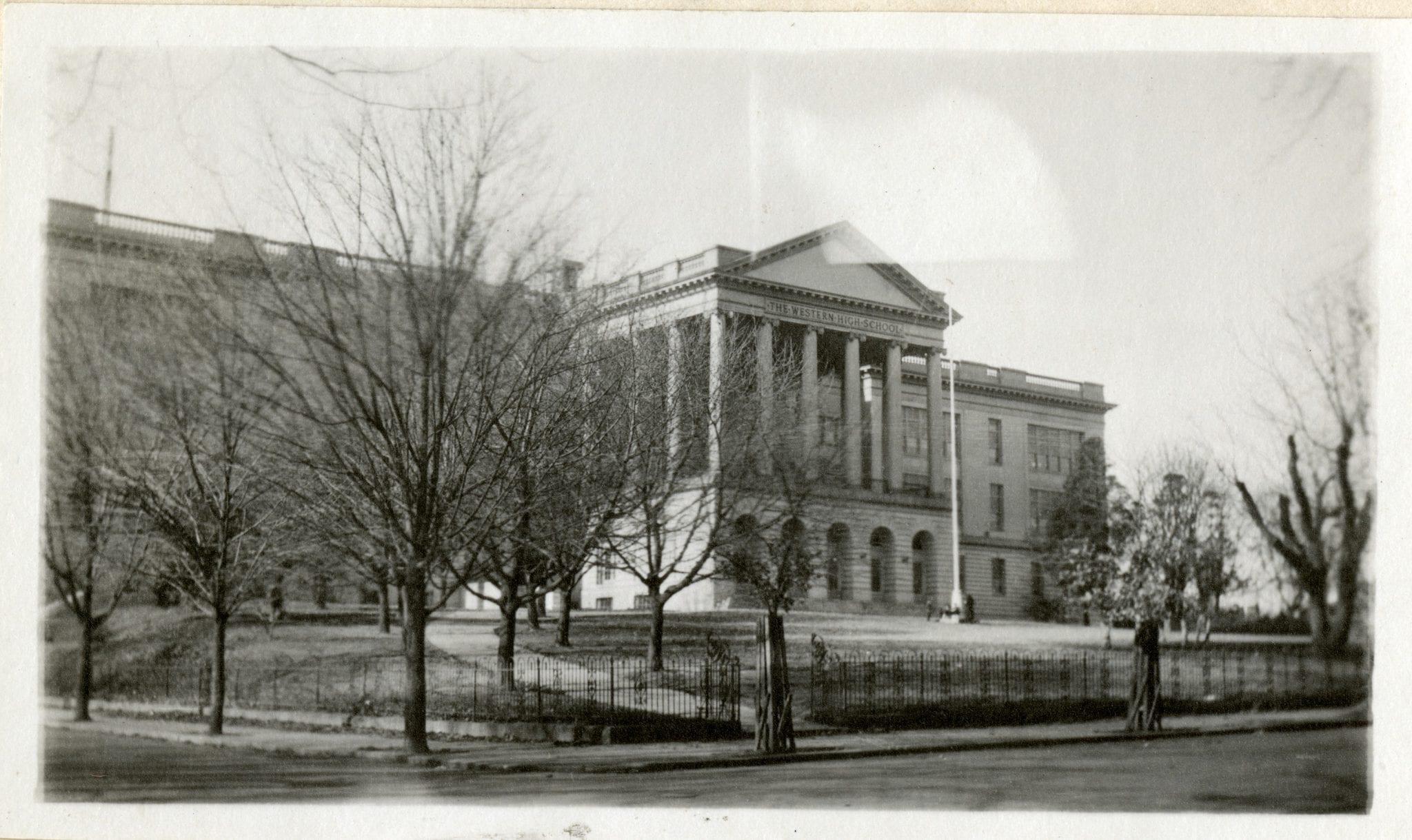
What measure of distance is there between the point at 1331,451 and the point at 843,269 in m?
3.99

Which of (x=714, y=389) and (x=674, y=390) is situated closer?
(x=714, y=389)

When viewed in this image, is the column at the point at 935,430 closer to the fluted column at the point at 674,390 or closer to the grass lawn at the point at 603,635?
the grass lawn at the point at 603,635

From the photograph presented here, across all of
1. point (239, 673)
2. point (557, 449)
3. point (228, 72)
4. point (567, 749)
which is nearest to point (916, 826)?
point (567, 749)

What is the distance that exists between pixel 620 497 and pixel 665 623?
148 centimetres

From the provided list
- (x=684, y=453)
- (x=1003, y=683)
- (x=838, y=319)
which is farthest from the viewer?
(x=1003, y=683)

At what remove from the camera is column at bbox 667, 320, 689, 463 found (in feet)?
38.8

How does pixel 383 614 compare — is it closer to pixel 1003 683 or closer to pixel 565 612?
pixel 565 612

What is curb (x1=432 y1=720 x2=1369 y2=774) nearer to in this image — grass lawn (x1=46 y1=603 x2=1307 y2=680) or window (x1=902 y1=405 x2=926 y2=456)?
grass lawn (x1=46 y1=603 x2=1307 y2=680)

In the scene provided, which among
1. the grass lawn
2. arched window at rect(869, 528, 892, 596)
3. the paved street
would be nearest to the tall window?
arched window at rect(869, 528, 892, 596)

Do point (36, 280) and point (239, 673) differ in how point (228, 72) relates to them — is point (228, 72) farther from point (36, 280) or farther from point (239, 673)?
point (239, 673)

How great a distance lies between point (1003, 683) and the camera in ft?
47.0

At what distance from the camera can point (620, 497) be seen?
12.7m

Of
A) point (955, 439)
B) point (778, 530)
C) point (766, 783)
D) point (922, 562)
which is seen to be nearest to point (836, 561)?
point (778, 530)

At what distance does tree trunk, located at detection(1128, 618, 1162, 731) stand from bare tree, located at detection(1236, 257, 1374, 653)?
3.60 m
